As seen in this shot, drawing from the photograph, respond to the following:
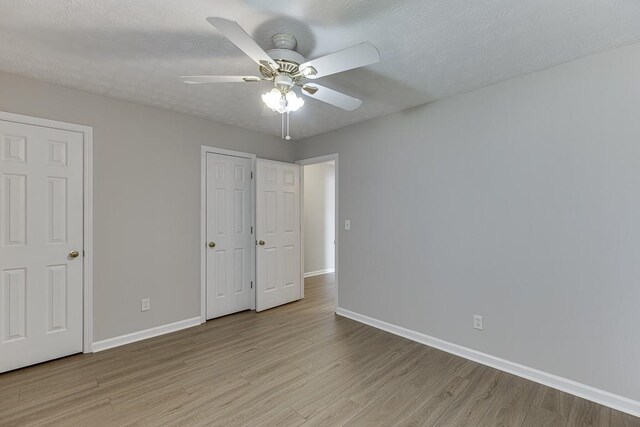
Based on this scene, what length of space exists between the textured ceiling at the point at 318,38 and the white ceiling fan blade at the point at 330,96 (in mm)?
277

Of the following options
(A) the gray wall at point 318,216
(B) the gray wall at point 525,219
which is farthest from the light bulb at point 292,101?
(A) the gray wall at point 318,216

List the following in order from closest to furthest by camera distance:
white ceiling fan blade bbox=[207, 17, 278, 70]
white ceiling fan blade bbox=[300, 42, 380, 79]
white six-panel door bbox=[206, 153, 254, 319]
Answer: white ceiling fan blade bbox=[207, 17, 278, 70], white ceiling fan blade bbox=[300, 42, 380, 79], white six-panel door bbox=[206, 153, 254, 319]

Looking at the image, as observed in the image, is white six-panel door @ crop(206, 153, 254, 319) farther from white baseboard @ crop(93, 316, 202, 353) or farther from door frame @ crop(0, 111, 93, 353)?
door frame @ crop(0, 111, 93, 353)

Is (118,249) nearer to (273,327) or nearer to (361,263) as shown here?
(273,327)

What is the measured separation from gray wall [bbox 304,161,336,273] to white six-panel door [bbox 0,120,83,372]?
12.4ft

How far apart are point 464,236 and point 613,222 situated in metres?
0.98

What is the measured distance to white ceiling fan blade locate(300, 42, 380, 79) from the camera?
1.54 meters

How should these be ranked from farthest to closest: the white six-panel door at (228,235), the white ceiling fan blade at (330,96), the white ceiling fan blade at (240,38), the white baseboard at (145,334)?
the white six-panel door at (228,235), the white baseboard at (145,334), the white ceiling fan blade at (330,96), the white ceiling fan blade at (240,38)

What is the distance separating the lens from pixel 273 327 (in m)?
3.38

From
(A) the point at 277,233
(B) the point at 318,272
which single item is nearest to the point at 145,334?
(A) the point at 277,233

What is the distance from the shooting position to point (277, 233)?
4105 mm

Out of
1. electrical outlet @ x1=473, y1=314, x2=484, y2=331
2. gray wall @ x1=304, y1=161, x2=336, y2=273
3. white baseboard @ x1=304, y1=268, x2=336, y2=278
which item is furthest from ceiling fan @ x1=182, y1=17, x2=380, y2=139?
white baseboard @ x1=304, y1=268, x2=336, y2=278

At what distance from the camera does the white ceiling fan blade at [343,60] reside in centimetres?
154

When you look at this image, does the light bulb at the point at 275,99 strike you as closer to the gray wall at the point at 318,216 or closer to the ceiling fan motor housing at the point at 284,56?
the ceiling fan motor housing at the point at 284,56
